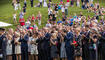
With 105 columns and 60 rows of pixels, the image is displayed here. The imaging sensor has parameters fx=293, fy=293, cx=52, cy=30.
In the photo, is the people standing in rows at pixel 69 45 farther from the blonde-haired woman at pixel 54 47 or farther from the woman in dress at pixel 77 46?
the blonde-haired woman at pixel 54 47

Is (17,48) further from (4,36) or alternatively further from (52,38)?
(52,38)

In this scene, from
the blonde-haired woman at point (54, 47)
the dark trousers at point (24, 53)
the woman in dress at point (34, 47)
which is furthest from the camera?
the dark trousers at point (24, 53)

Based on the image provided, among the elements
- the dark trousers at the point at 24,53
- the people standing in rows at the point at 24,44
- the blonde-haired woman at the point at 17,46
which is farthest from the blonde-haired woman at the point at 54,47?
the blonde-haired woman at the point at 17,46

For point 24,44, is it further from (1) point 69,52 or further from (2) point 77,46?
(2) point 77,46

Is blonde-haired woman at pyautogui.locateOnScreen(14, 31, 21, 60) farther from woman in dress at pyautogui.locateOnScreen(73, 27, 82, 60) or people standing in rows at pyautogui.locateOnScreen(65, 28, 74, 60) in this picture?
woman in dress at pyautogui.locateOnScreen(73, 27, 82, 60)

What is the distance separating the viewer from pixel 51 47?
16.0 metres

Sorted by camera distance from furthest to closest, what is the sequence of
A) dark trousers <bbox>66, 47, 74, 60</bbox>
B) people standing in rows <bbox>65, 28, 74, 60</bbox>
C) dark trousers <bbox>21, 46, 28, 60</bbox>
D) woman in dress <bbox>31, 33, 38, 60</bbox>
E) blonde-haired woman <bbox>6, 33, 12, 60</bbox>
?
blonde-haired woman <bbox>6, 33, 12, 60</bbox>
dark trousers <bbox>21, 46, 28, 60</bbox>
woman in dress <bbox>31, 33, 38, 60</bbox>
dark trousers <bbox>66, 47, 74, 60</bbox>
people standing in rows <bbox>65, 28, 74, 60</bbox>

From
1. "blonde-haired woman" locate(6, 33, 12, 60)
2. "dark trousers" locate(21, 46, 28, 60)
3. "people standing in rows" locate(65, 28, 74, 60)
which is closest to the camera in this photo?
"people standing in rows" locate(65, 28, 74, 60)

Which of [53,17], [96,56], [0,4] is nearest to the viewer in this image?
[96,56]

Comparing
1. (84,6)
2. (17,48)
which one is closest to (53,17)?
(84,6)

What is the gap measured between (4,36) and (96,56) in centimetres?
529

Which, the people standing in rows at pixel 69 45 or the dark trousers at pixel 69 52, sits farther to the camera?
the dark trousers at pixel 69 52

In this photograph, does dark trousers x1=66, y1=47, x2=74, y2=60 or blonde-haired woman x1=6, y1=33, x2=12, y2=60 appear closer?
dark trousers x1=66, y1=47, x2=74, y2=60

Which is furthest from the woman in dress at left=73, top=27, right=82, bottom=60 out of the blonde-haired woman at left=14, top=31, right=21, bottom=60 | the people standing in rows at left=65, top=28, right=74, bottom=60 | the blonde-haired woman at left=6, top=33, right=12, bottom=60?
the blonde-haired woman at left=6, top=33, right=12, bottom=60
